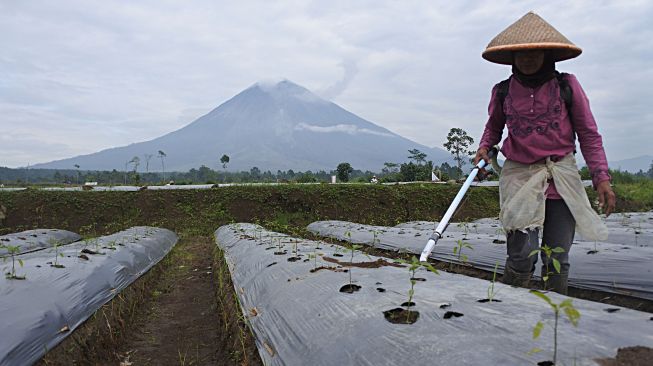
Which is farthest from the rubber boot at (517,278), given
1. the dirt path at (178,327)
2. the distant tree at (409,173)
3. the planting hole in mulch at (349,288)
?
the distant tree at (409,173)

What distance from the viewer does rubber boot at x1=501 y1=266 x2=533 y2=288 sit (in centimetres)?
225

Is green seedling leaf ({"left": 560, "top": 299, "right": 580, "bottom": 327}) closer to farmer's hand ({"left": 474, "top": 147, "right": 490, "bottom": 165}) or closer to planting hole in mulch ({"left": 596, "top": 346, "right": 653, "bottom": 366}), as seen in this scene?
planting hole in mulch ({"left": 596, "top": 346, "right": 653, "bottom": 366})

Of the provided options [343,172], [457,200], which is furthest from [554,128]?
[343,172]

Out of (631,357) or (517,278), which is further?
(517,278)

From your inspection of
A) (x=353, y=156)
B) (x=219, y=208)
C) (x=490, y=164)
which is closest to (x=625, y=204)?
(x=219, y=208)

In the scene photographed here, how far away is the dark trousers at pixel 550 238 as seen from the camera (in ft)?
7.23

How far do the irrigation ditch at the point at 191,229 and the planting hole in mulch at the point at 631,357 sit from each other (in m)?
1.77

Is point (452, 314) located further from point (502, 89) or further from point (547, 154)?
point (502, 89)

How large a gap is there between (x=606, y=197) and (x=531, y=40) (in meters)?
0.85

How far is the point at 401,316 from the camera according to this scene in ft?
5.26

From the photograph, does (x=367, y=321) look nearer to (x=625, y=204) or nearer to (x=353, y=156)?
(x=625, y=204)

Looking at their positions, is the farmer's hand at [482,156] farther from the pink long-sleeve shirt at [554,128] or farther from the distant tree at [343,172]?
the distant tree at [343,172]

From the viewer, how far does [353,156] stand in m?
162

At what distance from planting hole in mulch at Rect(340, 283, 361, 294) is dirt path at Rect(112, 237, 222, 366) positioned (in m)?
1.07
